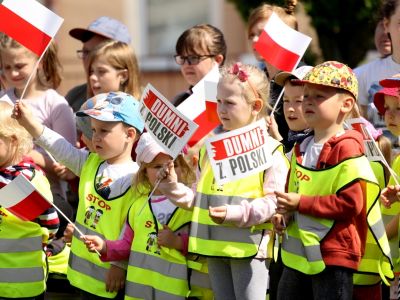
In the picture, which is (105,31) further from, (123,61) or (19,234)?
(19,234)

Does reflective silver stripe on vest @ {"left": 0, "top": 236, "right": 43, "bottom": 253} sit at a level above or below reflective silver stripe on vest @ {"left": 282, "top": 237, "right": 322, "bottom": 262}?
below

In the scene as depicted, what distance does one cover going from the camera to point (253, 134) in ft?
19.6

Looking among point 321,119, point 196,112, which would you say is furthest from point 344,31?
point 321,119

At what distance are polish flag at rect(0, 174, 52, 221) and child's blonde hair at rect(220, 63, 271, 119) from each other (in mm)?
1191

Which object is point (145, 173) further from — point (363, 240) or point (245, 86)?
point (363, 240)

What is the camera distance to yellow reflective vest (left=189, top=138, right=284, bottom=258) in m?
6.13

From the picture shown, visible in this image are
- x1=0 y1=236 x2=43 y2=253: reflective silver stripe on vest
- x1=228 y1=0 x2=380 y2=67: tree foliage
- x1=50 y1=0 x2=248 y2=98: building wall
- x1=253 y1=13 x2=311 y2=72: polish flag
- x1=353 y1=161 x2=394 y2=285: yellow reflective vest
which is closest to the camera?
x1=353 y1=161 x2=394 y2=285: yellow reflective vest

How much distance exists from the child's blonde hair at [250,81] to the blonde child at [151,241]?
1.72 ft

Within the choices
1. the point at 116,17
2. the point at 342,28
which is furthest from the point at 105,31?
the point at 116,17

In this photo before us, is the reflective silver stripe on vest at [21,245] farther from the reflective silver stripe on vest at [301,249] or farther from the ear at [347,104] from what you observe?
the ear at [347,104]

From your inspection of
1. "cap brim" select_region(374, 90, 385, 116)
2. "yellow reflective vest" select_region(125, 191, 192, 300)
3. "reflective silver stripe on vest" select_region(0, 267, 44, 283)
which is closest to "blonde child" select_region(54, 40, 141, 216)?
"reflective silver stripe on vest" select_region(0, 267, 44, 283)

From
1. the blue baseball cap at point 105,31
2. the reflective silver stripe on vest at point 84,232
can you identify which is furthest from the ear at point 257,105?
the blue baseball cap at point 105,31

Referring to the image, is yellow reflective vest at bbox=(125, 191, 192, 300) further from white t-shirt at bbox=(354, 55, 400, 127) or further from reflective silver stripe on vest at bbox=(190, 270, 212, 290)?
white t-shirt at bbox=(354, 55, 400, 127)

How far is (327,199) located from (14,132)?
200 cm
